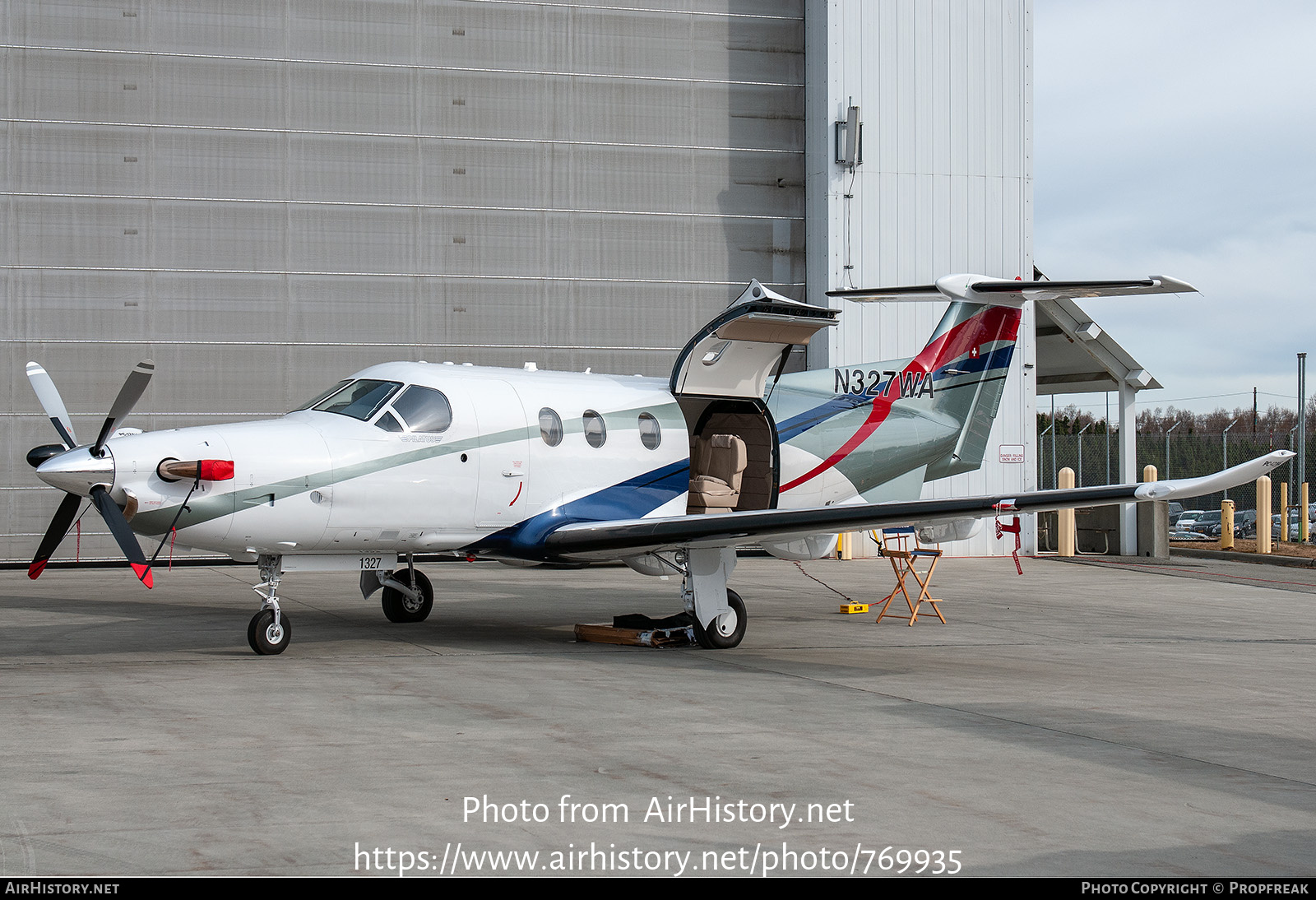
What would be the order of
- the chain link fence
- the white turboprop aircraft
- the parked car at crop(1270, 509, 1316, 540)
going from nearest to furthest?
the white turboprop aircraft < the parked car at crop(1270, 509, 1316, 540) < the chain link fence

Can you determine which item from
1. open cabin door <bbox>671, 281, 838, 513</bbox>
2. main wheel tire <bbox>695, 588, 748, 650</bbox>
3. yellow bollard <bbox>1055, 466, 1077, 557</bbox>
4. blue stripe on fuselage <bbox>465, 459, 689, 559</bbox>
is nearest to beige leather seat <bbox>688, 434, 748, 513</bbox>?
open cabin door <bbox>671, 281, 838, 513</bbox>

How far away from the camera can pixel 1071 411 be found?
66.8 meters

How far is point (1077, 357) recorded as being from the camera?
1103 inches


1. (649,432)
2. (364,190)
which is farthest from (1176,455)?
(649,432)

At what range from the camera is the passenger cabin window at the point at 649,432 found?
13141 mm

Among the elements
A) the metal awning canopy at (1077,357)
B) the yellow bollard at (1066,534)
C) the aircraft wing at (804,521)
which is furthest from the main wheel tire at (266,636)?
the yellow bollard at (1066,534)

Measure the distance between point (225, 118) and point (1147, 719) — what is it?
20723 mm

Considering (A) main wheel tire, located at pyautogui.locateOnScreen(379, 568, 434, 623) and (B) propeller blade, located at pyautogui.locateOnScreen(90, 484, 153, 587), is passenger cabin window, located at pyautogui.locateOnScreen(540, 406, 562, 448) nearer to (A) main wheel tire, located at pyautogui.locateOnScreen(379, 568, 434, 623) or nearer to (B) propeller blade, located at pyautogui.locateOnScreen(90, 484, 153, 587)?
(A) main wheel tire, located at pyautogui.locateOnScreen(379, 568, 434, 623)

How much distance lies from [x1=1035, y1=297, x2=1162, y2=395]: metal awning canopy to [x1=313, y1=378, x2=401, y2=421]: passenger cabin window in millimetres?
15868

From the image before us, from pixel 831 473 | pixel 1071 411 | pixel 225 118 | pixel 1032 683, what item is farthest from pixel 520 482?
pixel 1071 411

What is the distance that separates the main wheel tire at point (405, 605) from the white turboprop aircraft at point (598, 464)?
0.02m

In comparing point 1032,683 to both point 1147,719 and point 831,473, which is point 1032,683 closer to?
point 1147,719

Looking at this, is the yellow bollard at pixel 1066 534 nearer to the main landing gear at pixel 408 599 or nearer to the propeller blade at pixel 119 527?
the main landing gear at pixel 408 599

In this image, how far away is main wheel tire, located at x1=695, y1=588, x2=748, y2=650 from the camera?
477 inches
